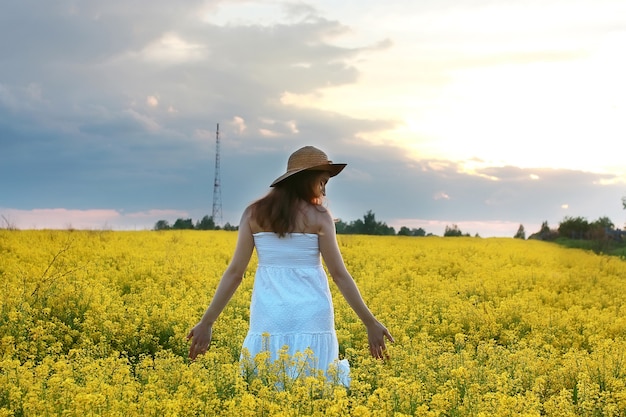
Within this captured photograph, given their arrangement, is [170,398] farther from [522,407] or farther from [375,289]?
[375,289]

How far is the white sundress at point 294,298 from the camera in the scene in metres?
4.94

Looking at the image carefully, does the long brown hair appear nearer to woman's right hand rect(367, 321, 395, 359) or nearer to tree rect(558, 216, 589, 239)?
woman's right hand rect(367, 321, 395, 359)

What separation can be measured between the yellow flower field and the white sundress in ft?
0.85

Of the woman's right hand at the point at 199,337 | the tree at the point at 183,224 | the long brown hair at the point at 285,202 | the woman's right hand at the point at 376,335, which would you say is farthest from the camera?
the tree at the point at 183,224

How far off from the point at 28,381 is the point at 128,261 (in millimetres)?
10055

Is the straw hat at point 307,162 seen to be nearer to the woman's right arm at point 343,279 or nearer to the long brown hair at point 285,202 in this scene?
the long brown hair at point 285,202

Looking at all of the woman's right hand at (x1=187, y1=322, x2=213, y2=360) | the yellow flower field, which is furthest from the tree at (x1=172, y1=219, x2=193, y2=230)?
the woman's right hand at (x1=187, y1=322, x2=213, y2=360)

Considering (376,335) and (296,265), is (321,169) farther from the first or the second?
(376,335)

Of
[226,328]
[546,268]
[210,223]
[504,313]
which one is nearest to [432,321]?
[504,313]

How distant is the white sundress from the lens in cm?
494

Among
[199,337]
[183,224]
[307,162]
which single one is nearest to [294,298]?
[199,337]

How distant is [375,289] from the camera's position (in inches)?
477

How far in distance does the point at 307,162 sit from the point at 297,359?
1337mm

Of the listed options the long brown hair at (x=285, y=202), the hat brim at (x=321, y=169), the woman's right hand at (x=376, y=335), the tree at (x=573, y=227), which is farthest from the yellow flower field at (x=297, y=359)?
the tree at (x=573, y=227)
